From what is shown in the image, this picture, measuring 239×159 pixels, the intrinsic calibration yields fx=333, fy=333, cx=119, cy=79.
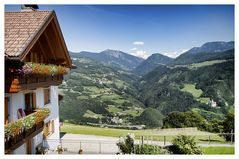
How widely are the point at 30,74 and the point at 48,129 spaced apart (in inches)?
242

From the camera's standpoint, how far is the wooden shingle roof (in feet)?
32.5

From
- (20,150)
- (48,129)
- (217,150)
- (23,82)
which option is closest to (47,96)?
(48,129)

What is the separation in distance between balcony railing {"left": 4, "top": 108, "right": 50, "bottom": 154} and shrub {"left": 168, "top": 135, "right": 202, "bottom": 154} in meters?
6.75

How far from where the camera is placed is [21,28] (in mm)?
11109

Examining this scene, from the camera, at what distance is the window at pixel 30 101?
12562mm

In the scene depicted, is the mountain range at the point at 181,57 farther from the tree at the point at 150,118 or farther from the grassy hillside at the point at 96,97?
the tree at the point at 150,118

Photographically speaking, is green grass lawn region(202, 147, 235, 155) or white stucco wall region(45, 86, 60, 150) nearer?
white stucco wall region(45, 86, 60, 150)

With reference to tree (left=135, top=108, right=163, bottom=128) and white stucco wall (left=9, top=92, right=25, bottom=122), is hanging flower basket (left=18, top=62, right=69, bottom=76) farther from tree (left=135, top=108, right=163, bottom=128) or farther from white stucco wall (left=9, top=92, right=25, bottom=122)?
tree (left=135, top=108, right=163, bottom=128)

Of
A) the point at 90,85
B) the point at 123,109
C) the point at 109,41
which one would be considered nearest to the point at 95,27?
the point at 109,41

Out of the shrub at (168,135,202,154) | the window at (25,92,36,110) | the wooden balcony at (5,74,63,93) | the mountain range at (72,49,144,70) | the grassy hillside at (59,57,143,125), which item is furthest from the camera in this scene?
the mountain range at (72,49,144,70)

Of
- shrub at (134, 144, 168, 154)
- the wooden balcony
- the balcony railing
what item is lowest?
shrub at (134, 144, 168, 154)

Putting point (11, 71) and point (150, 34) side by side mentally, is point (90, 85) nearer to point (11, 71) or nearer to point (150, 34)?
point (150, 34)

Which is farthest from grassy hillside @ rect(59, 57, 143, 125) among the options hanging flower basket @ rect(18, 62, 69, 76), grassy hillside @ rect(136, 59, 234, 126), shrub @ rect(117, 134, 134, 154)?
hanging flower basket @ rect(18, 62, 69, 76)
